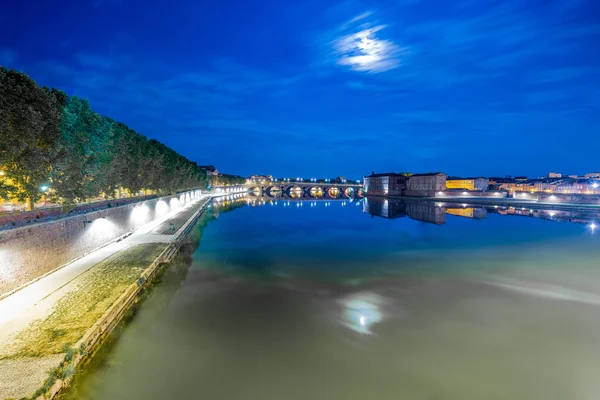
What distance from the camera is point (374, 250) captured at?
106 ft

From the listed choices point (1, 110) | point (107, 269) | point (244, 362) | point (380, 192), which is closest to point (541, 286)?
point (244, 362)

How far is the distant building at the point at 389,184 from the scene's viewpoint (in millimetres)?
122625

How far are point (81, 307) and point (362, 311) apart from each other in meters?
12.5

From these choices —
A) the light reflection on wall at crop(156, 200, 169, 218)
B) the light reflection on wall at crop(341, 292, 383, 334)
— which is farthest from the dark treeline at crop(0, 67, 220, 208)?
the light reflection on wall at crop(341, 292, 383, 334)

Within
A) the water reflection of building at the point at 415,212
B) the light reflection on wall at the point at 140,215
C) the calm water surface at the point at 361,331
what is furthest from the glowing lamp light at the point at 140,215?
the water reflection of building at the point at 415,212

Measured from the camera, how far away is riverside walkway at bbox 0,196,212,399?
8.69m

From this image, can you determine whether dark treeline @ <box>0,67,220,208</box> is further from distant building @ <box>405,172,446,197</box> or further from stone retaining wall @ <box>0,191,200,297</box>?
distant building @ <box>405,172,446,197</box>

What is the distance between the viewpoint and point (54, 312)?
1203 cm

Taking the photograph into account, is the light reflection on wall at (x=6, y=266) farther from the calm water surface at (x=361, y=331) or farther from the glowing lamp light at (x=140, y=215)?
the glowing lamp light at (x=140, y=215)

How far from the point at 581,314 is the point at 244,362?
16638 millimetres

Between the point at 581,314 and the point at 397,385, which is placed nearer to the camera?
the point at 397,385

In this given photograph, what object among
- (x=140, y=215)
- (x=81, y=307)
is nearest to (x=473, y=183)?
(x=140, y=215)

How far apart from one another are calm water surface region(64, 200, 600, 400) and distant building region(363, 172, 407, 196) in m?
94.5

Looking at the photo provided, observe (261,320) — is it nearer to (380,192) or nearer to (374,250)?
(374,250)
